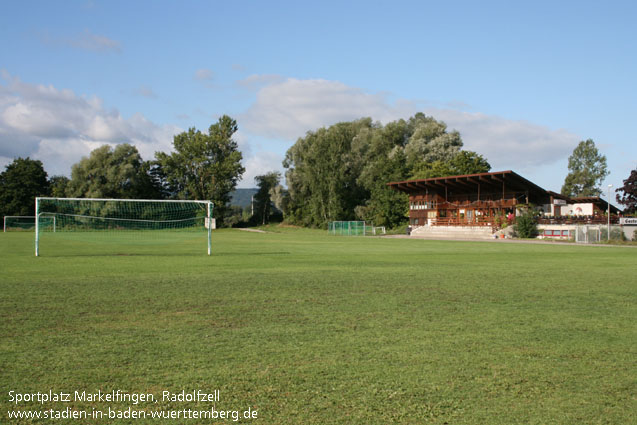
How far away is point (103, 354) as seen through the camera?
5.75 meters

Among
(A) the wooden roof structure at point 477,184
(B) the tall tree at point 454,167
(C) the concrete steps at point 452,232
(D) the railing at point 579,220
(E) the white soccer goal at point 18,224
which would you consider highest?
(B) the tall tree at point 454,167

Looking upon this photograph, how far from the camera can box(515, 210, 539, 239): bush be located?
49.3 meters

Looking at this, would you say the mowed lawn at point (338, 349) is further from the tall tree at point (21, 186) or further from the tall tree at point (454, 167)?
the tall tree at point (21, 186)

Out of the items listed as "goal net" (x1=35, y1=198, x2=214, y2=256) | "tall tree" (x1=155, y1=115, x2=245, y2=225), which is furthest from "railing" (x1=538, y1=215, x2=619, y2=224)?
"tall tree" (x1=155, y1=115, x2=245, y2=225)

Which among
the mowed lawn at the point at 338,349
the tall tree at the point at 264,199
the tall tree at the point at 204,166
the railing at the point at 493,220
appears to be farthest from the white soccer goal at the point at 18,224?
the mowed lawn at the point at 338,349

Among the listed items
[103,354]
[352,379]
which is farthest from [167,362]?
[352,379]

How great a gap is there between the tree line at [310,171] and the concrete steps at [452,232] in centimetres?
879

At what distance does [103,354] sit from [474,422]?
4.05m

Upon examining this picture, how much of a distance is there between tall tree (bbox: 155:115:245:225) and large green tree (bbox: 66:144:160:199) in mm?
5483

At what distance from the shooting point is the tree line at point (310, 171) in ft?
237

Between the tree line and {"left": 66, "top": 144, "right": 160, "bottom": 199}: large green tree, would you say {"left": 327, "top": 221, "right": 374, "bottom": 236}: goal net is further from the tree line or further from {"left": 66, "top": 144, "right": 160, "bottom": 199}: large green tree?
{"left": 66, "top": 144, "right": 160, "bottom": 199}: large green tree

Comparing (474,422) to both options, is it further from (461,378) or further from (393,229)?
(393,229)

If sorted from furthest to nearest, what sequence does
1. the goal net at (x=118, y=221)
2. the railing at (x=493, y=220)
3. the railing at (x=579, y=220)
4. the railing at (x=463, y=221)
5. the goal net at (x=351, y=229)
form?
the goal net at (x=351, y=229)
the railing at (x=463, y=221)
the goal net at (x=118, y=221)
the railing at (x=493, y=220)
the railing at (x=579, y=220)

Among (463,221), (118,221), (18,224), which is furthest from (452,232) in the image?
(18,224)
